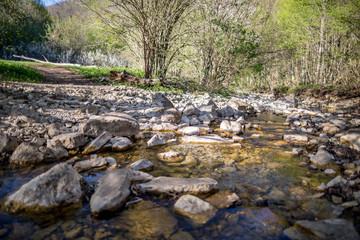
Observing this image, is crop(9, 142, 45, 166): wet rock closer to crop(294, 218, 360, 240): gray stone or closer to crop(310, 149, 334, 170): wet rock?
crop(294, 218, 360, 240): gray stone

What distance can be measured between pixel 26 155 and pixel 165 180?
1812 mm

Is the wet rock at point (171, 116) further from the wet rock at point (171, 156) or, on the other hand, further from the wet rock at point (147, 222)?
the wet rock at point (147, 222)

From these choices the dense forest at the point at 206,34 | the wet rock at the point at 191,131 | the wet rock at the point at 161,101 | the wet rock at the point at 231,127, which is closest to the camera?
the wet rock at the point at 191,131

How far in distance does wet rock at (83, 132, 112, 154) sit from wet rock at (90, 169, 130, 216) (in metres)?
1.22

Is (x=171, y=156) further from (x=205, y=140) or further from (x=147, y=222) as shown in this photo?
(x=147, y=222)

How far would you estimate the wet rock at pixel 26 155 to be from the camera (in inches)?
103

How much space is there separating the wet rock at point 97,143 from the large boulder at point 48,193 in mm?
1178

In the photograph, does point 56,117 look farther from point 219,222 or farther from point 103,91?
point 219,222

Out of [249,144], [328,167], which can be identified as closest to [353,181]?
[328,167]

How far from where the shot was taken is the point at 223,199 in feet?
6.72

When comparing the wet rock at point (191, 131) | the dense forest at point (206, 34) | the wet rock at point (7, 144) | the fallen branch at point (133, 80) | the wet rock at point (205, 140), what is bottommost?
the wet rock at point (205, 140)

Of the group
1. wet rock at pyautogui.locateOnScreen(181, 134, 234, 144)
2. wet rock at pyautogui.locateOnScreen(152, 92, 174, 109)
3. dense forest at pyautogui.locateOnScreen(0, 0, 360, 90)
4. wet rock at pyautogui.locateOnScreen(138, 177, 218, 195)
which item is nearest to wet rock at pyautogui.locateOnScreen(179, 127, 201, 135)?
wet rock at pyautogui.locateOnScreen(181, 134, 234, 144)

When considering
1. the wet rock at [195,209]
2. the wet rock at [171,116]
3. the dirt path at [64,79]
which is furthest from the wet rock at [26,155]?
the dirt path at [64,79]

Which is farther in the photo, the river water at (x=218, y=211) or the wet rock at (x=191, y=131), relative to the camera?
the wet rock at (x=191, y=131)
